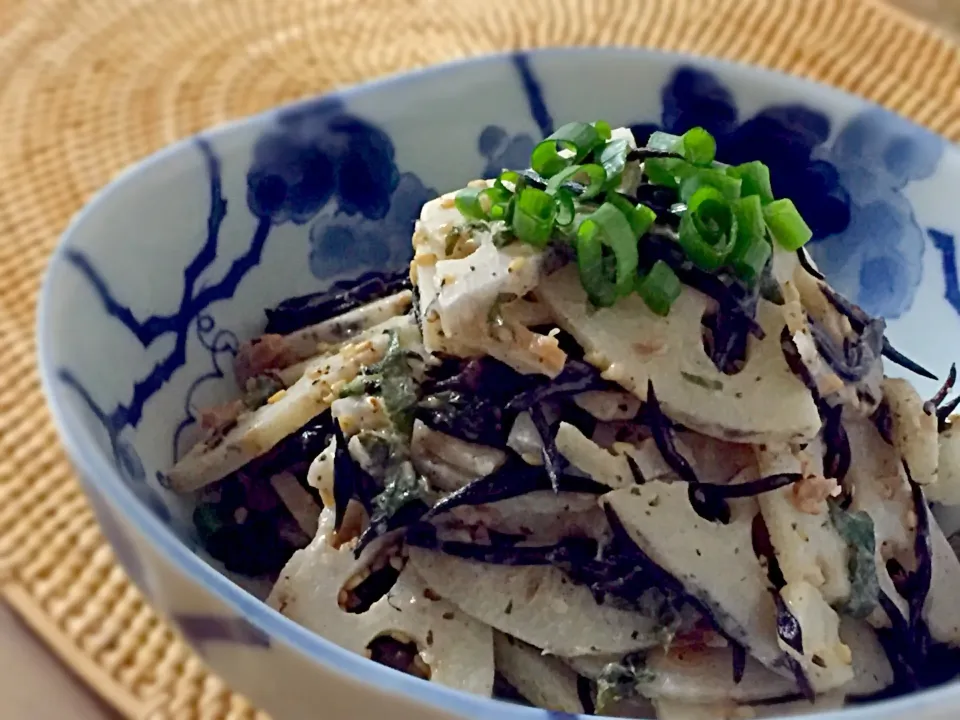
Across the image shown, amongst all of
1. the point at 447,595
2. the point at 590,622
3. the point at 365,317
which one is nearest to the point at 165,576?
the point at 447,595

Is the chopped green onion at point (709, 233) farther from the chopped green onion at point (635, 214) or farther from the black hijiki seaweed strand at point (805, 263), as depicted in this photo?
the black hijiki seaweed strand at point (805, 263)

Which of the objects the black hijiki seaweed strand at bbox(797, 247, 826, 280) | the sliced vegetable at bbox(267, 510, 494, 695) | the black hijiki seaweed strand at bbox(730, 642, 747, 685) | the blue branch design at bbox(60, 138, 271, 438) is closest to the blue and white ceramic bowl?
the blue branch design at bbox(60, 138, 271, 438)

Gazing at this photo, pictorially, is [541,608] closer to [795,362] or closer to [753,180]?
[795,362]

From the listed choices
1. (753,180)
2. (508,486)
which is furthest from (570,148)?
(508,486)

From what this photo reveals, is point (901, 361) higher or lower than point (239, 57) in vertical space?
higher

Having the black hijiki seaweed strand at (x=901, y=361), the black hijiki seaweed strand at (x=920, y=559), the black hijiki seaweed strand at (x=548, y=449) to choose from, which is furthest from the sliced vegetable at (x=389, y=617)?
the black hijiki seaweed strand at (x=901, y=361)

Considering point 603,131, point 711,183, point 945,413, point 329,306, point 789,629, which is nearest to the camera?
point 789,629

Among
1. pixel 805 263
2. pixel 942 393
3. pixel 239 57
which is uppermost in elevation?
pixel 805 263
